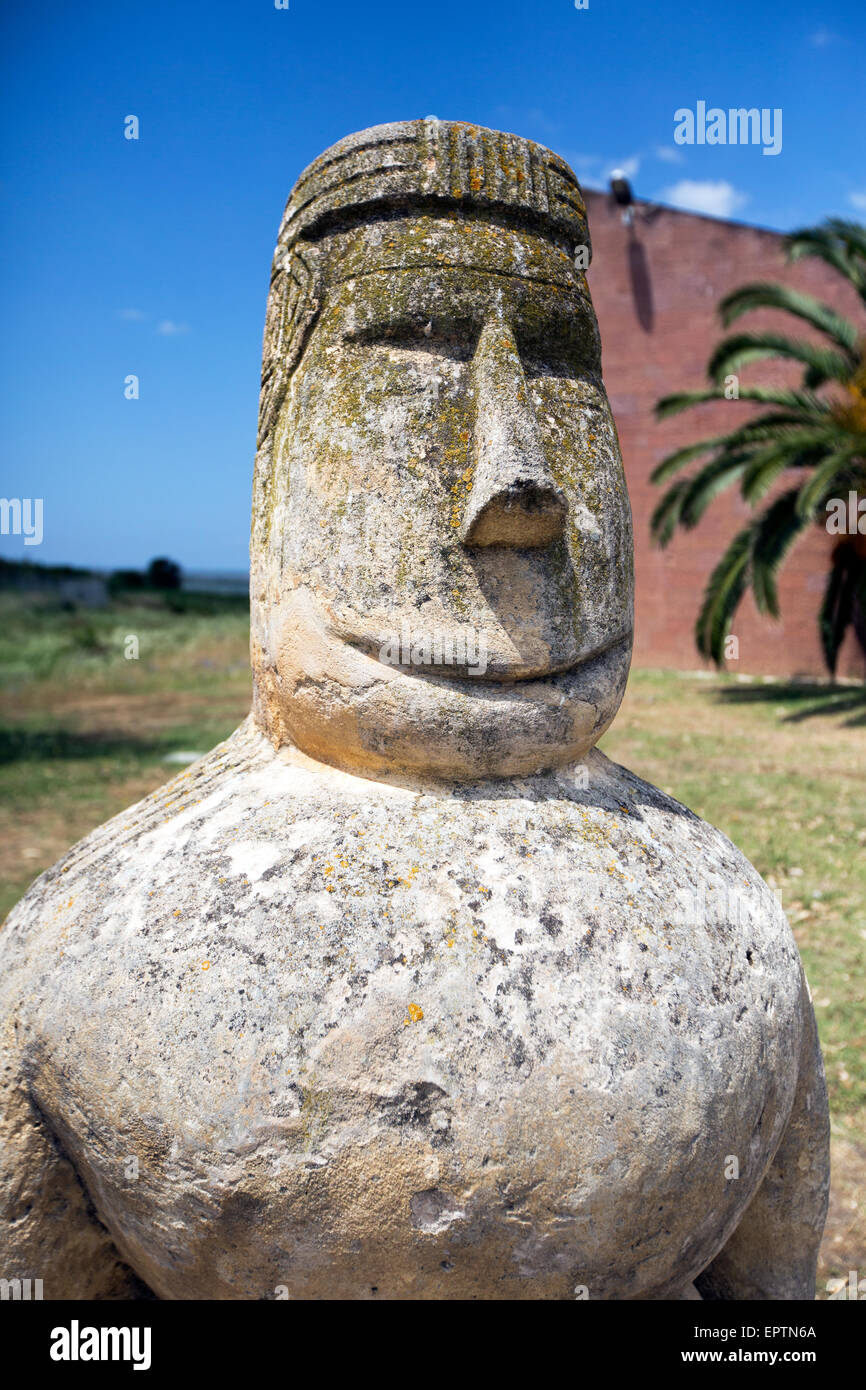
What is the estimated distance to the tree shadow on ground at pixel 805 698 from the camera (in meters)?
10.7

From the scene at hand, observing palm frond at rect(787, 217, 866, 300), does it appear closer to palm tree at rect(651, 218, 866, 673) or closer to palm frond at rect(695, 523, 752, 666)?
palm tree at rect(651, 218, 866, 673)

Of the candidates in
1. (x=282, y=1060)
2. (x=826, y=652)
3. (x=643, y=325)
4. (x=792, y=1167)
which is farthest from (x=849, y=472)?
(x=282, y=1060)

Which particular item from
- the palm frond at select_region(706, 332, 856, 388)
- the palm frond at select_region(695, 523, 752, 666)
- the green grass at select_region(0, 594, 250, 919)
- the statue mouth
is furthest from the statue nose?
the palm frond at select_region(706, 332, 856, 388)

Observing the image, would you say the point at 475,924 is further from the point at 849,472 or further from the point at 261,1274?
the point at 849,472

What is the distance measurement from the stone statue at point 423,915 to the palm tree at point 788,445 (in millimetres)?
8985

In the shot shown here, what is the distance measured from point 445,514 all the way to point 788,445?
9589 mm

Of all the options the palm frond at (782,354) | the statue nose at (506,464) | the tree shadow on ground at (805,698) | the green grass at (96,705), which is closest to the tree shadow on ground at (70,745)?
the green grass at (96,705)

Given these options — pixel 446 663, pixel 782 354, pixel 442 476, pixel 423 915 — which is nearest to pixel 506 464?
pixel 442 476

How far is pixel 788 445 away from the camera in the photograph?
1043 cm

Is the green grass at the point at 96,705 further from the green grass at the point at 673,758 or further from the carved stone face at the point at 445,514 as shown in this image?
the carved stone face at the point at 445,514

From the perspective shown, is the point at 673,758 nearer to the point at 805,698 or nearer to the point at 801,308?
the point at 805,698

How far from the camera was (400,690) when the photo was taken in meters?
1.78

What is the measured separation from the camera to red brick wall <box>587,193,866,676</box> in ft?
43.3
